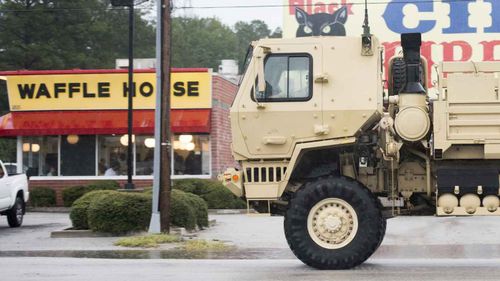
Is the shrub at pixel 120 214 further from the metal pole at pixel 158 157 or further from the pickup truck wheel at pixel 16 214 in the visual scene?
the pickup truck wheel at pixel 16 214

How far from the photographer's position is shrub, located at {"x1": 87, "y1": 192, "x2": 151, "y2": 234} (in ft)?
54.7

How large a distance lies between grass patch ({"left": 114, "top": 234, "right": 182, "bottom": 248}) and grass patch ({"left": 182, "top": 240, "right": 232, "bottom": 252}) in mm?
429

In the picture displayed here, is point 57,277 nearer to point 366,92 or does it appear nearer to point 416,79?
point 366,92

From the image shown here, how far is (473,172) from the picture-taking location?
10.8 metres

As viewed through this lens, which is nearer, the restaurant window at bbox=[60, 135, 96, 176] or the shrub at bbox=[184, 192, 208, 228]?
the shrub at bbox=[184, 192, 208, 228]

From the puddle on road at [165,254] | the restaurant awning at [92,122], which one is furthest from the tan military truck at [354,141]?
the restaurant awning at [92,122]

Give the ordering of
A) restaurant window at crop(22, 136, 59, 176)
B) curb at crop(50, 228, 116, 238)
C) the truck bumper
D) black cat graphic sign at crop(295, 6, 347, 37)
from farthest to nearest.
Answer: black cat graphic sign at crop(295, 6, 347, 37) → restaurant window at crop(22, 136, 59, 176) → curb at crop(50, 228, 116, 238) → the truck bumper

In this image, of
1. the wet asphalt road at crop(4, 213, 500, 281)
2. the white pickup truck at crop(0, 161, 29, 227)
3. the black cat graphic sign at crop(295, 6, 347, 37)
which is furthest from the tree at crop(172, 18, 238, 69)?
the wet asphalt road at crop(4, 213, 500, 281)

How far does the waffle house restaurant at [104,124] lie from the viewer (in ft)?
89.1

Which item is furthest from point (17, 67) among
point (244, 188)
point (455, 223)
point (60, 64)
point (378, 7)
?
point (244, 188)

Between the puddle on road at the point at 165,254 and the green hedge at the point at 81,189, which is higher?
the green hedge at the point at 81,189

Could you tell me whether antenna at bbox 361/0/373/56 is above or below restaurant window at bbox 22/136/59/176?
above

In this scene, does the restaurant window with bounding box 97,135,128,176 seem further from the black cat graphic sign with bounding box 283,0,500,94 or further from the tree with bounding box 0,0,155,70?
the tree with bounding box 0,0,155,70

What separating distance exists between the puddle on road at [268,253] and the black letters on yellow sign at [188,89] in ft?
42.2
